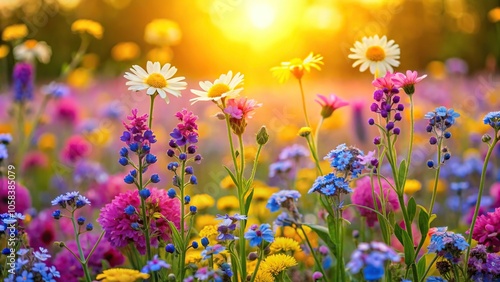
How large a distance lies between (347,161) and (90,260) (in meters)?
1.13

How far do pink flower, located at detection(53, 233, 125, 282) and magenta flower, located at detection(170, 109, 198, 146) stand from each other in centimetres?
68

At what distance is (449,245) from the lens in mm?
1825

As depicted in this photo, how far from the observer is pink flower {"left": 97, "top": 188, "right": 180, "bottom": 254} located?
200 centimetres

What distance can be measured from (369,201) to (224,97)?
2.50 ft

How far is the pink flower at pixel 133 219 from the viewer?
2.00 m

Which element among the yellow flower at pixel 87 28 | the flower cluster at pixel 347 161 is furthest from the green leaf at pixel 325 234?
the yellow flower at pixel 87 28

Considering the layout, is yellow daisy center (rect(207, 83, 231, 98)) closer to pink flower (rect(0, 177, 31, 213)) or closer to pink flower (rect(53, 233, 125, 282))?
pink flower (rect(53, 233, 125, 282))

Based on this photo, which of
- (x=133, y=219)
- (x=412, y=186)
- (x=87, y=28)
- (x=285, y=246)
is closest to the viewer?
(x=133, y=219)

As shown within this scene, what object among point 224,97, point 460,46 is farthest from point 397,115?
point 460,46

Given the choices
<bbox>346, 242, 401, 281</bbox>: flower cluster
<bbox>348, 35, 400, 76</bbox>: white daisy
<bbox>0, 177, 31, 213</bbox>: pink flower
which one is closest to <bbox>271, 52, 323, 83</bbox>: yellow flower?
<bbox>348, 35, 400, 76</bbox>: white daisy

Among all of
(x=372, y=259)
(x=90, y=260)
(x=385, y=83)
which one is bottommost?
(x=372, y=259)

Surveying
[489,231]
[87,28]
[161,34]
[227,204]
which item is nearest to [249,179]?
[489,231]

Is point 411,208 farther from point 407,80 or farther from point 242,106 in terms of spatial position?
point 242,106

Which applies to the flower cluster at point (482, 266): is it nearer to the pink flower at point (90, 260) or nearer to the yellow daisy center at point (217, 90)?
the yellow daisy center at point (217, 90)
